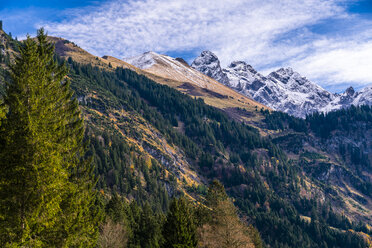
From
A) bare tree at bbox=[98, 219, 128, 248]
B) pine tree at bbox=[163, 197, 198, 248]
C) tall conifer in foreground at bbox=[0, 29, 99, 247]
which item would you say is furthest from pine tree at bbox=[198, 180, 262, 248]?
tall conifer in foreground at bbox=[0, 29, 99, 247]

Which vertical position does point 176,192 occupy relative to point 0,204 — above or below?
below

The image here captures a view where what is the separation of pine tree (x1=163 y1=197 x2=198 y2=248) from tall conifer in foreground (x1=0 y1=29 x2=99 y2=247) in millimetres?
16537

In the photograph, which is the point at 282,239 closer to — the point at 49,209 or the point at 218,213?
the point at 218,213

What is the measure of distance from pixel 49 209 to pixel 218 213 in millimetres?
24313

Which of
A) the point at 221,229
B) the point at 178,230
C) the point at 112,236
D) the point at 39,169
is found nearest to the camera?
the point at 39,169

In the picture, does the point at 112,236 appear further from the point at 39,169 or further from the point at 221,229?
the point at 39,169

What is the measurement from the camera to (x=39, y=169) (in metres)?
17.0

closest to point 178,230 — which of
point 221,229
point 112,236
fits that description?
point 221,229

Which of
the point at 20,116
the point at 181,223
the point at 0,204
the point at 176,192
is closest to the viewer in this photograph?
the point at 0,204

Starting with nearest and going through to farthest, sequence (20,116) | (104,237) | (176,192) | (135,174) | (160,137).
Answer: (20,116), (104,237), (135,174), (176,192), (160,137)

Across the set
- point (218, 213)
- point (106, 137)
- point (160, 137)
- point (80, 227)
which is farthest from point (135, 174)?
point (80, 227)

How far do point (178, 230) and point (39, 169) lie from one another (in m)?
22.0

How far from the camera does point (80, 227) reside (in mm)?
18641

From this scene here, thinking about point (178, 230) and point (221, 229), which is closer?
point (178, 230)
